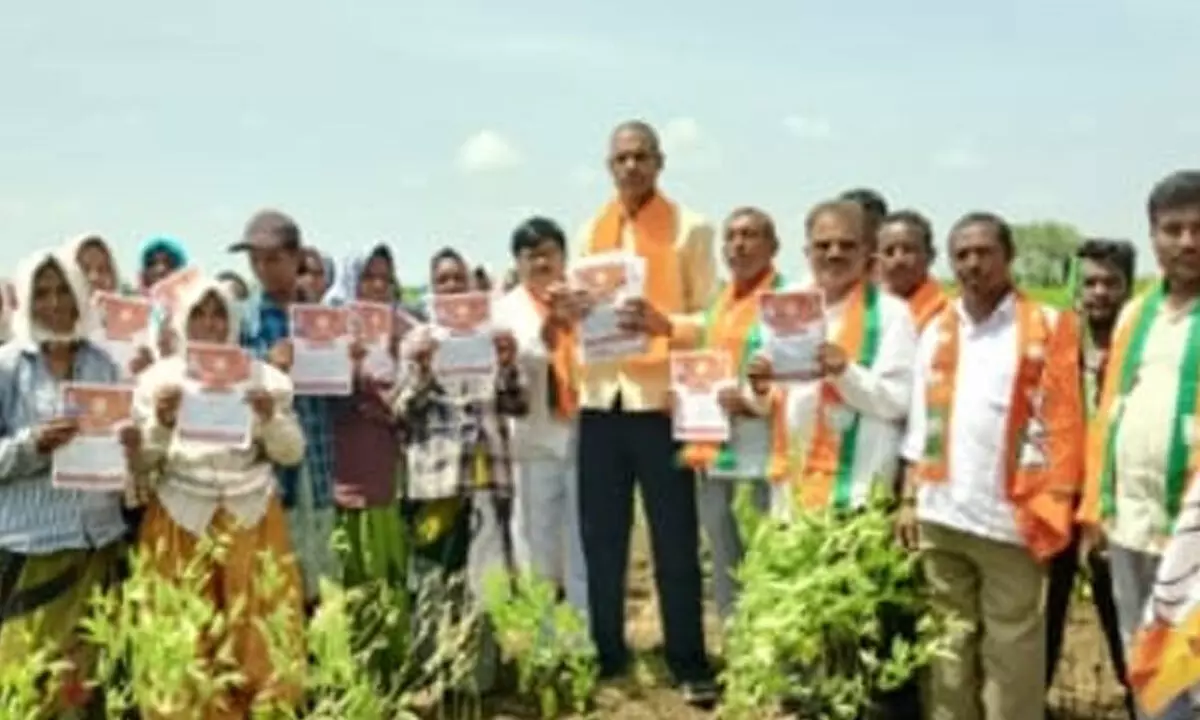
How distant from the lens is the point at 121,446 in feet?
18.4

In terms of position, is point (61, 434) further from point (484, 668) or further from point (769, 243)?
point (769, 243)

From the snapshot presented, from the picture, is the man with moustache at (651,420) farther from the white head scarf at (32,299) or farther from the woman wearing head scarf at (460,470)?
the white head scarf at (32,299)

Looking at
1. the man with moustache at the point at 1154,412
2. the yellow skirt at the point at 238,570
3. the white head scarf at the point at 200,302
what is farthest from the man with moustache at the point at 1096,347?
the white head scarf at the point at 200,302

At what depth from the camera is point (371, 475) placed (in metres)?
6.69

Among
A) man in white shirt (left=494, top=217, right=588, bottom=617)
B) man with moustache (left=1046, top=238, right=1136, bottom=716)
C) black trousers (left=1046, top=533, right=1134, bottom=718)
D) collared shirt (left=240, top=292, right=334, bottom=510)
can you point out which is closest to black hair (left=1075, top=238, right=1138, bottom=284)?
man with moustache (left=1046, top=238, right=1136, bottom=716)

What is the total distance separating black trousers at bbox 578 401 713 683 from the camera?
6980 mm

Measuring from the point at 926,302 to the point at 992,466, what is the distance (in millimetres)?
783

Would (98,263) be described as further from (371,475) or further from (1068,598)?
(1068,598)

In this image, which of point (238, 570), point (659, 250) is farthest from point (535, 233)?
point (238, 570)

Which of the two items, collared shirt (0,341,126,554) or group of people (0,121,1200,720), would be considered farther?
collared shirt (0,341,126,554)

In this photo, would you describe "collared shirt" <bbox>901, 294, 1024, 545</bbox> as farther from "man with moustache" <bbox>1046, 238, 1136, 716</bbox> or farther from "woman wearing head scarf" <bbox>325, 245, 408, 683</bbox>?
"woman wearing head scarf" <bbox>325, 245, 408, 683</bbox>

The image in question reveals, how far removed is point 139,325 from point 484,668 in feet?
6.24

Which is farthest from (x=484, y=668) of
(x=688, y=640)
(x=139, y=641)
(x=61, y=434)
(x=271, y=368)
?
(x=139, y=641)

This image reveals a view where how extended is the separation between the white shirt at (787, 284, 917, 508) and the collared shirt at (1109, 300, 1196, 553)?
0.93m
